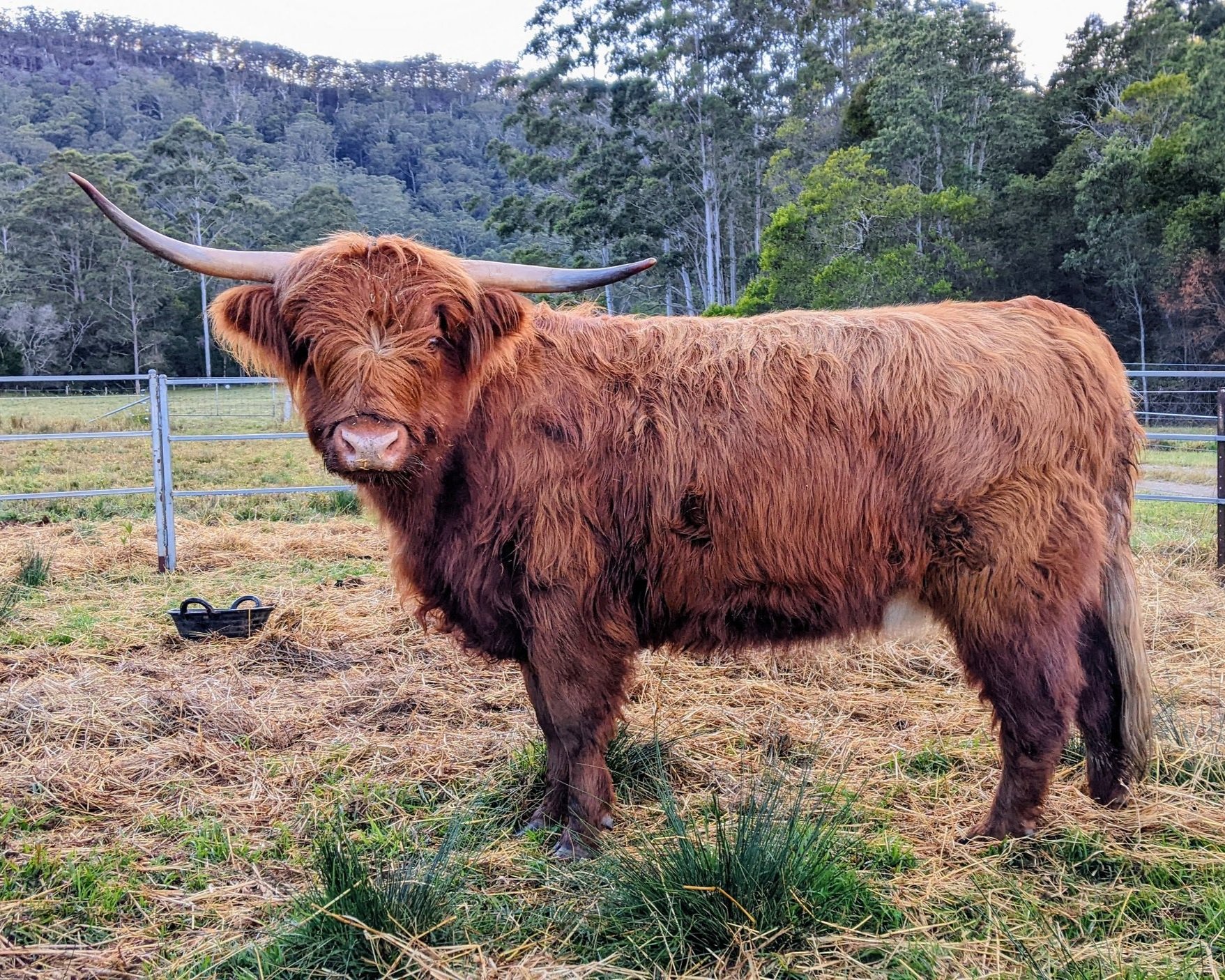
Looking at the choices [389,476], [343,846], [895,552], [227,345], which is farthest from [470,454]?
[895,552]

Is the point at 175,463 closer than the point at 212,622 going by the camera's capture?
No

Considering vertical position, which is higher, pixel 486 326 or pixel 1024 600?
pixel 486 326

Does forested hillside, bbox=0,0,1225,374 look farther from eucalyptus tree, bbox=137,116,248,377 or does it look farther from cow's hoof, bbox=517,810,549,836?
cow's hoof, bbox=517,810,549,836

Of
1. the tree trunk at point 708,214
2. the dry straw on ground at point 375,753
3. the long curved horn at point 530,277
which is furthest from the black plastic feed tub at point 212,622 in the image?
the tree trunk at point 708,214

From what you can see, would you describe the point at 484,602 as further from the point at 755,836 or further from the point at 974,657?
the point at 974,657

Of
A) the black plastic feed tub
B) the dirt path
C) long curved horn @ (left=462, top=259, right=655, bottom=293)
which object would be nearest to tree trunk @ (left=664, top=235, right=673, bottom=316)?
the dirt path

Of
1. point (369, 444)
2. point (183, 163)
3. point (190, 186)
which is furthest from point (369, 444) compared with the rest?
point (183, 163)

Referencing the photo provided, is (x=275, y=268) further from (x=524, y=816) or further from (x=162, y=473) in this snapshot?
(x=162, y=473)

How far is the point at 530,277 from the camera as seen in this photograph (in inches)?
115

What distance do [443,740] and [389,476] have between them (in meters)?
1.57

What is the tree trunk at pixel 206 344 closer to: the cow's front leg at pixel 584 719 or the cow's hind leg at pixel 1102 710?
the cow's front leg at pixel 584 719

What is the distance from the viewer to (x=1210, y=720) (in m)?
3.67

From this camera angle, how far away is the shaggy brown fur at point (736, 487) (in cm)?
271

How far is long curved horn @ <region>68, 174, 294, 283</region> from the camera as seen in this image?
2734 mm
